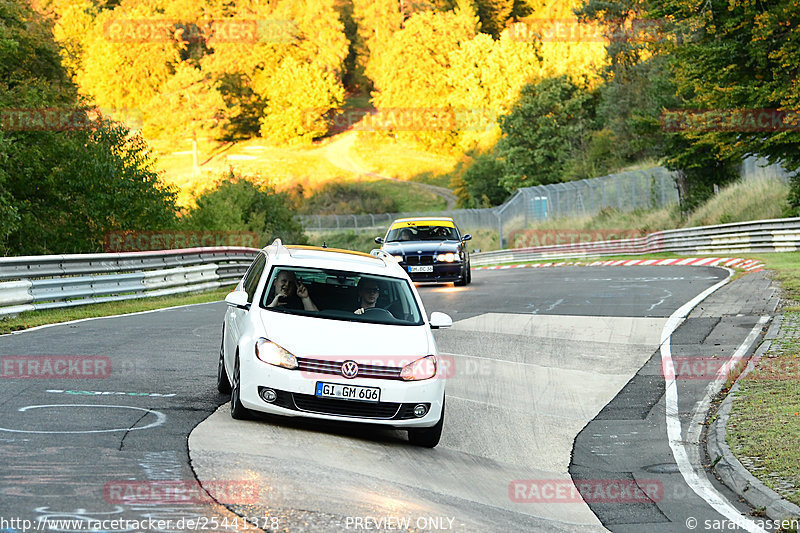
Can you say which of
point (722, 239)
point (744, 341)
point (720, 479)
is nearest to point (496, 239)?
point (722, 239)

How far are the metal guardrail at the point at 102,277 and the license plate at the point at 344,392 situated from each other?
33.7ft

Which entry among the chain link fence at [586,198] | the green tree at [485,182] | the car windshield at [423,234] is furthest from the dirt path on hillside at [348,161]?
the car windshield at [423,234]

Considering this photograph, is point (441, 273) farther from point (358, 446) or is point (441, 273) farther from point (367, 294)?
point (358, 446)

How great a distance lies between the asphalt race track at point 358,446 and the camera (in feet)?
20.5

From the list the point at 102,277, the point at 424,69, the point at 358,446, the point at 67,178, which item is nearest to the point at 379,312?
the point at 358,446

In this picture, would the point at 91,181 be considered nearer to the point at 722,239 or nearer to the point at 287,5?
the point at 722,239

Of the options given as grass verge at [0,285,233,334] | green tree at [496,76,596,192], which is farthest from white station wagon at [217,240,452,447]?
green tree at [496,76,596,192]

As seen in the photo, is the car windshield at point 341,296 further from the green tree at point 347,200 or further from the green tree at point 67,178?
the green tree at point 347,200

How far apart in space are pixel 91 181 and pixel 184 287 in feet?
39.0

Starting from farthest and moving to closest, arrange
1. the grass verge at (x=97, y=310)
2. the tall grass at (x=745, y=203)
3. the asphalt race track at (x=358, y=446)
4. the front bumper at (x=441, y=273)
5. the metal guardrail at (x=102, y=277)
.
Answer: the tall grass at (x=745, y=203)
the front bumper at (x=441, y=273)
the metal guardrail at (x=102, y=277)
the grass verge at (x=97, y=310)
the asphalt race track at (x=358, y=446)

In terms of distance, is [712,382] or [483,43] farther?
[483,43]

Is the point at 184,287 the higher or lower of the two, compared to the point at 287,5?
lower

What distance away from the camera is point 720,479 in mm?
8172

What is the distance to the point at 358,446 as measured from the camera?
848cm
